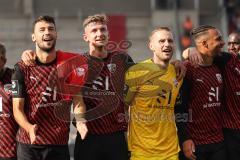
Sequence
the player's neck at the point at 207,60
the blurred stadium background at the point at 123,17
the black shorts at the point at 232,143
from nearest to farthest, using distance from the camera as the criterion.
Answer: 1. the player's neck at the point at 207,60
2. the black shorts at the point at 232,143
3. the blurred stadium background at the point at 123,17

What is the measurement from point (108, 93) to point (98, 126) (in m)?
0.32

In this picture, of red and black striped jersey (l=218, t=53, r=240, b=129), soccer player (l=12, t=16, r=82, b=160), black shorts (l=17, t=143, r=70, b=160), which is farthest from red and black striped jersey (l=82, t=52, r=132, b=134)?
red and black striped jersey (l=218, t=53, r=240, b=129)

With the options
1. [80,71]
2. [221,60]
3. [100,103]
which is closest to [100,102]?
[100,103]

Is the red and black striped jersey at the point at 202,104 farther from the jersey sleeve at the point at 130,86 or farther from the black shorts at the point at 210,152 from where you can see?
the jersey sleeve at the point at 130,86

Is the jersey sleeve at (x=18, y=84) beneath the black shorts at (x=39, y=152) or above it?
above

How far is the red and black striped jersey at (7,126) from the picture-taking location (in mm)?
5727

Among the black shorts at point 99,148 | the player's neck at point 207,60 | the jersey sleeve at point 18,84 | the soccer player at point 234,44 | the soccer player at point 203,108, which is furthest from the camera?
the soccer player at point 234,44

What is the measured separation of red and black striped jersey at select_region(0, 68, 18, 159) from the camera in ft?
18.8

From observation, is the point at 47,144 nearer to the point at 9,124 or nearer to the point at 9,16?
the point at 9,124

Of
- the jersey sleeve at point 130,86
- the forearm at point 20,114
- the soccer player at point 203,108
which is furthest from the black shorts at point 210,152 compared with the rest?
the forearm at point 20,114

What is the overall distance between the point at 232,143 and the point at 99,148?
1393 mm

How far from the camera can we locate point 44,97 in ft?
17.8

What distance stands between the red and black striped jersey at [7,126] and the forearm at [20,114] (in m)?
0.28

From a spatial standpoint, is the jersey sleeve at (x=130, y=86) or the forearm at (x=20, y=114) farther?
the jersey sleeve at (x=130, y=86)
